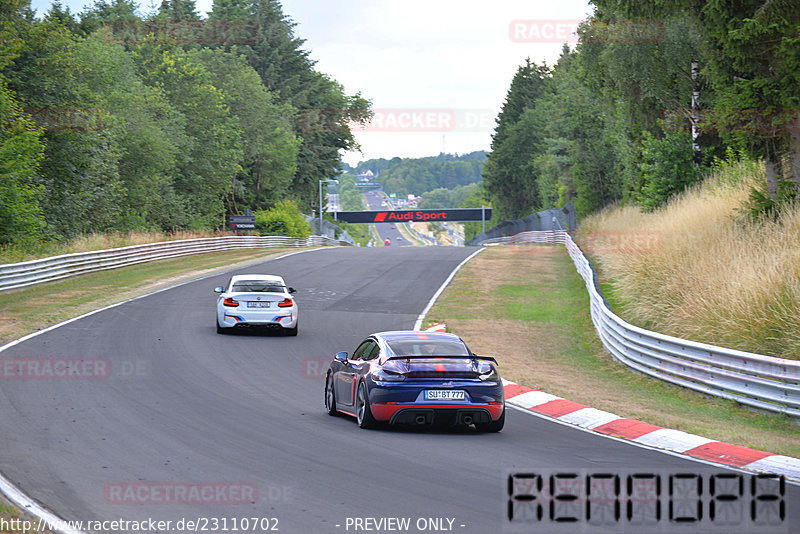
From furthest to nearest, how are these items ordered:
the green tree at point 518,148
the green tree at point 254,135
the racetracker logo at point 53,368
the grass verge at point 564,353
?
the green tree at point 518,148, the green tree at point 254,135, the racetracker logo at point 53,368, the grass verge at point 564,353

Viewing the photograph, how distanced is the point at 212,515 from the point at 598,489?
3374 mm

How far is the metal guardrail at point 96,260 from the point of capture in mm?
29891

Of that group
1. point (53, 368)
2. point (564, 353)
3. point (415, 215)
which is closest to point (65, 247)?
point (53, 368)

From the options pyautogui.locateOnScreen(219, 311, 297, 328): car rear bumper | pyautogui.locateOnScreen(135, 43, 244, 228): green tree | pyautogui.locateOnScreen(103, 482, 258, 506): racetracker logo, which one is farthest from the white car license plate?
pyautogui.locateOnScreen(135, 43, 244, 228): green tree

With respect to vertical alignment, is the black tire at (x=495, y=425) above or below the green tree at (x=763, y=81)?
below

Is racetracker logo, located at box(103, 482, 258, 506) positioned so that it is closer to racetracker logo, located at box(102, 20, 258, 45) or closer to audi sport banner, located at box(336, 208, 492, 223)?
racetracker logo, located at box(102, 20, 258, 45)

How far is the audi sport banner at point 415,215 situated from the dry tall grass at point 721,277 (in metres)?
103

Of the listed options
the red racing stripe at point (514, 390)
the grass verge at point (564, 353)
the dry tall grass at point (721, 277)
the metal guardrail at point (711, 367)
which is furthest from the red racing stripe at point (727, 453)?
the red racing stripe at point (514, 390)

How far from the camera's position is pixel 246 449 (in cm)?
976

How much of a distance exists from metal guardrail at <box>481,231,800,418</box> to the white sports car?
25.4 ft

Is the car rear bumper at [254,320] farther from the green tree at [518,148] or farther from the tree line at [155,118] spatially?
the green tree at [518,148]

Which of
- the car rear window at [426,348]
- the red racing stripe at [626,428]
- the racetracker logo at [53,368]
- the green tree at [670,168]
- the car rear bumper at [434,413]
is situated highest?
the green tree at [670,168]

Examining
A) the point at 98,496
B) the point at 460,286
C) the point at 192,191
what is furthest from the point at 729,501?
the point at 192,191

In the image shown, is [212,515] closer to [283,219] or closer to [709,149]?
[709,149]
